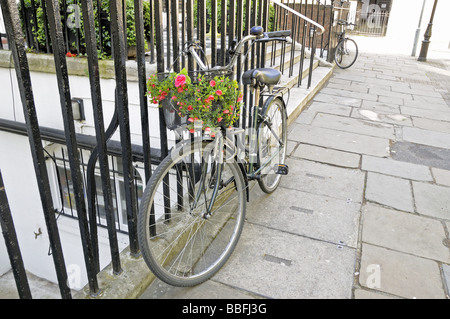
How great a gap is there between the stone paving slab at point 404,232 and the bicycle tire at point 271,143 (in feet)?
Result: 2.61

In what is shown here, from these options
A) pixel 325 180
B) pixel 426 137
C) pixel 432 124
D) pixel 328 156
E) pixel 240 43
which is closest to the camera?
pixel 240 43

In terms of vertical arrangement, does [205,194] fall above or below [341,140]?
above

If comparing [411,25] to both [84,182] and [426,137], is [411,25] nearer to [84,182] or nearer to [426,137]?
[426,137]

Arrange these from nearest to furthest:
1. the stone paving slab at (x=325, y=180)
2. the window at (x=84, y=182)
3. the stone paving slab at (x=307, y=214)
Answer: the stone paving slab at (x=307, y=214)
the stone paving slab at (x=325, y=180)
the window at (x=84, y=182)

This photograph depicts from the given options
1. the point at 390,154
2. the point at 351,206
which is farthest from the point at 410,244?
the point at 390,154

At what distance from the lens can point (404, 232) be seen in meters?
2.72

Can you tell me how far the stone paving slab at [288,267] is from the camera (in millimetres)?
2127

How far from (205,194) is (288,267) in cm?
71

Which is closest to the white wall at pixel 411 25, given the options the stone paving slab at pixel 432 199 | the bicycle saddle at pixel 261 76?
the stone paving slab at pixel 432 199

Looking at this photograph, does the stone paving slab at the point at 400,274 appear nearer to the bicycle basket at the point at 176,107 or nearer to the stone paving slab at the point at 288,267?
the stone paving slab at the point at 288,267

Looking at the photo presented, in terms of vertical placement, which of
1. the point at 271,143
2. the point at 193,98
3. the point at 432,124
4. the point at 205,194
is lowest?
the point at 432,124

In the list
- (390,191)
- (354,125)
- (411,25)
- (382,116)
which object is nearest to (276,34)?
(390,191)

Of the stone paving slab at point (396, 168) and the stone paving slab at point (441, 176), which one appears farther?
the stone paving slab at point (396, 168)
